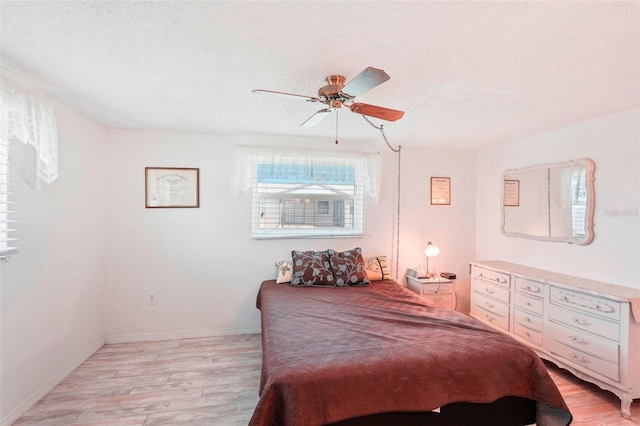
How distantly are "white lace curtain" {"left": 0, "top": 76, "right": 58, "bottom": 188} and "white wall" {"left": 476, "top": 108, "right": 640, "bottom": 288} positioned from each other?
14.6ft

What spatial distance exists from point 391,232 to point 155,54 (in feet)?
10.0

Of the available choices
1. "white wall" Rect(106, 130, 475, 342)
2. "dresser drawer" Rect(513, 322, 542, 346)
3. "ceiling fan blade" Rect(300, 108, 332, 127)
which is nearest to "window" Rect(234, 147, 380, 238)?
"white wall" Rect(106, 130, 475, 342)

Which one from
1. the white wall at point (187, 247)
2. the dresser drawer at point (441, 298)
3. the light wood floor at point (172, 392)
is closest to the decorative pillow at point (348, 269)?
the white wall at point (187, 247)

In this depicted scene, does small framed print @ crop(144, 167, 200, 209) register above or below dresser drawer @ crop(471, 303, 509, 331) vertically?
above

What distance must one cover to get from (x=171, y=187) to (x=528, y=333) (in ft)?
12.8

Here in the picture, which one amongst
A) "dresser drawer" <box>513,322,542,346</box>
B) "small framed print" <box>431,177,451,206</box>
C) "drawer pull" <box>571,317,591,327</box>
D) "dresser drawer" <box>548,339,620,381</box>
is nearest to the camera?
"dresser drawer" <box>548,339,620,381</box>

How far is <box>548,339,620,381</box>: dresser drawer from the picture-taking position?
2.13m

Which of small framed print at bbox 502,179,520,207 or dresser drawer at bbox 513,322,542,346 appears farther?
small framed print at bbox 502,179,520,207

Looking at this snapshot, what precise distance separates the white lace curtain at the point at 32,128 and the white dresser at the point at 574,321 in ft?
13.6

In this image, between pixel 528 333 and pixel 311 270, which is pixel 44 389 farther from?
pixel 528 333

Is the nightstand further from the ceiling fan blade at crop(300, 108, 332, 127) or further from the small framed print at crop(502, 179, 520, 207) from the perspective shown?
the ceiling fan blade at crop(300, 108, 332, 127)

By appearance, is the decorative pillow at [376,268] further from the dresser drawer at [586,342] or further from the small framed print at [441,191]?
the dresser drawer at [586,342]

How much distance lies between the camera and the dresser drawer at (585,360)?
6.99 feet

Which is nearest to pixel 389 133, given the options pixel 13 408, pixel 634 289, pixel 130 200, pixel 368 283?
pixel 368 283
